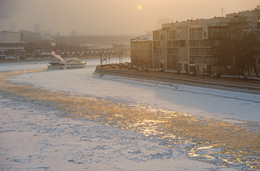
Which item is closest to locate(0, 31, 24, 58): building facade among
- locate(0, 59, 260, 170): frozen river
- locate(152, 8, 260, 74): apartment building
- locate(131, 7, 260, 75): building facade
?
locate(131, 7, 260, 75): building facade

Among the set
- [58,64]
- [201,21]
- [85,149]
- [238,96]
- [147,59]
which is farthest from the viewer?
[58,64]

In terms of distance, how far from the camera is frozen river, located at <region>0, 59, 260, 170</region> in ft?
69.2

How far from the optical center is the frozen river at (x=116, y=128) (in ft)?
69.2

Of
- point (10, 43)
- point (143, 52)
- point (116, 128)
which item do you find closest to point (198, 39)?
point (143, 52)

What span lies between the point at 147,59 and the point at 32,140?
68.2 metres

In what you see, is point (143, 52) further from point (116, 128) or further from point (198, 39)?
point (116, 128)

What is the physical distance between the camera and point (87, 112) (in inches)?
1451

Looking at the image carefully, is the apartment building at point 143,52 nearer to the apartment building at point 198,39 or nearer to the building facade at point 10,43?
the apartment building at point 198,39

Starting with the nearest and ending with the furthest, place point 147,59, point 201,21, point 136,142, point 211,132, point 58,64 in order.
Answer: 1. point 136,142
2. point 211,132
3. point 201,21
4. point 147,59
5. point 58,64

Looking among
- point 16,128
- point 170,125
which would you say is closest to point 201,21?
point 170,125

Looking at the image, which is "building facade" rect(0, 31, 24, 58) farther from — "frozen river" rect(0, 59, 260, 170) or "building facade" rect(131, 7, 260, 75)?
"frozen river" rect(0, 59, 260, 170)

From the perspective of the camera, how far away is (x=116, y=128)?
29.4 meters

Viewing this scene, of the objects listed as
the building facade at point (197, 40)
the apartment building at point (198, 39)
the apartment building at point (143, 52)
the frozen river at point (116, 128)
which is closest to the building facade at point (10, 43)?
the apartment building at point (143, 52)

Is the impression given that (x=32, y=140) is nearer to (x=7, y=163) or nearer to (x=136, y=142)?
(x=7, y=163)
